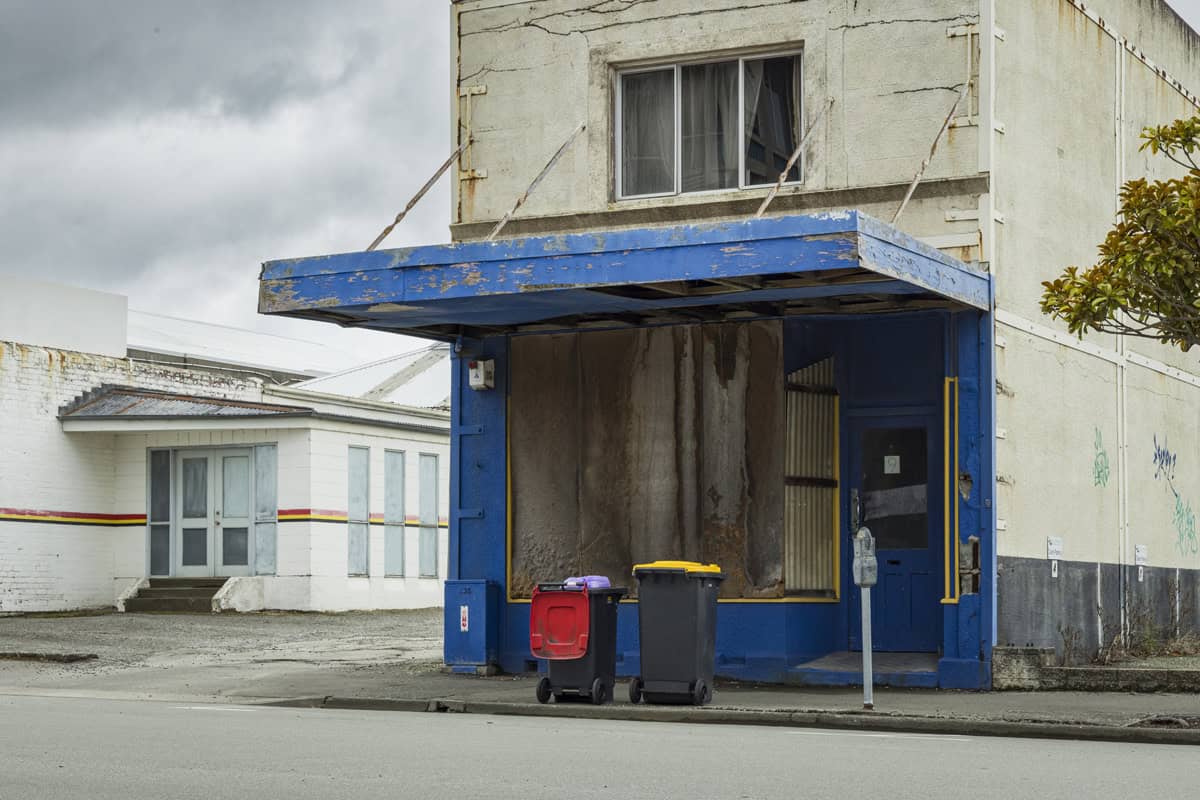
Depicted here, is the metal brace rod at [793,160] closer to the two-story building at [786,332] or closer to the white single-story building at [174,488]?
the two-story building at [786,332]

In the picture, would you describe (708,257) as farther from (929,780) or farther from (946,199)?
(929,780)

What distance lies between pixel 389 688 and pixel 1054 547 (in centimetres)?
643

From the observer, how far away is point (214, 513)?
95.9 ft

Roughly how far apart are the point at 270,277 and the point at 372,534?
14.7 m

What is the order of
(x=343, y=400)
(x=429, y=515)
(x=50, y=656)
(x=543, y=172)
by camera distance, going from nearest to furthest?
1. (x=543, y=172)
2. (x=50, y=656)
3. (x=343, y=400)
4. (x=429, y=515)

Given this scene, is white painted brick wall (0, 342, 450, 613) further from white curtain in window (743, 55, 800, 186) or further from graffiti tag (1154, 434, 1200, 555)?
graffiti tag (1154, 434, 1200, 555)

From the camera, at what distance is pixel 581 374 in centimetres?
1770

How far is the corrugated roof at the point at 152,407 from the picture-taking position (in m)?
28.5

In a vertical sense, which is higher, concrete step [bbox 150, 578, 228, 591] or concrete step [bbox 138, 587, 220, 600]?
concrete step [bbox 150, 578, 228, 591]

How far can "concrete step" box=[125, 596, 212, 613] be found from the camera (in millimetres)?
28328

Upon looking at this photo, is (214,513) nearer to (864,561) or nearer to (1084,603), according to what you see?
(1084,603)

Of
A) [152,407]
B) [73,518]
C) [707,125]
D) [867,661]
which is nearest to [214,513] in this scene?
[152,407]

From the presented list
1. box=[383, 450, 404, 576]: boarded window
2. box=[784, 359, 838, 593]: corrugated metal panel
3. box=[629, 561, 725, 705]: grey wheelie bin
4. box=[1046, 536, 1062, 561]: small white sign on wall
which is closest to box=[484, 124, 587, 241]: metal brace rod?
box=[784, 359, 838, 593]: corrugated metal panel

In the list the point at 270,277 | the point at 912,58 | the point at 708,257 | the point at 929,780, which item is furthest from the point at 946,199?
the point at 929,780
